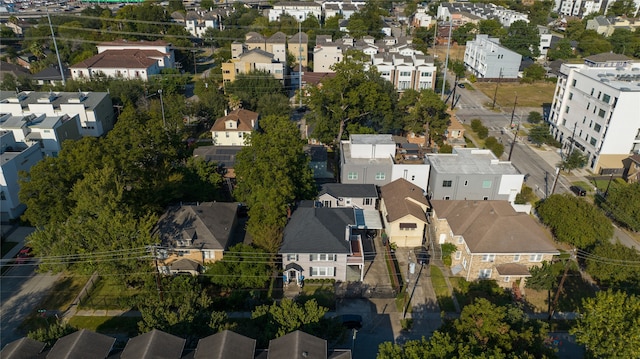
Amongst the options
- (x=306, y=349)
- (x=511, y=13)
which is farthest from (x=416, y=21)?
(x=306, y=349)

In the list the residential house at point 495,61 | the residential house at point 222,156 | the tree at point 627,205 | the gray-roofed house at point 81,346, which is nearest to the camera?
the gray-roofed house at point 81,346

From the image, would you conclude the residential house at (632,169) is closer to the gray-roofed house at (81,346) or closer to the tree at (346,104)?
the tree at (346,104)

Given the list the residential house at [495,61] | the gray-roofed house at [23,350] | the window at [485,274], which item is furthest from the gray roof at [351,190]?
the residential house at [495,61]

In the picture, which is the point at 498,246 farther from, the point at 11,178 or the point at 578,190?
the point at 11,178

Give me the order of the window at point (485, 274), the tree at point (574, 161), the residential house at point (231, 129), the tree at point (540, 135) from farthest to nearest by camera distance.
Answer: the tree at point (540, 135) < the residential house at point (231, 129) < the tree at point (574, 161) < the window at point (485, 274)

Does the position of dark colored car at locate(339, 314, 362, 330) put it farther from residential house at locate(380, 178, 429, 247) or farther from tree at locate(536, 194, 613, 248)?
tree at locate(536, 194, 613, 248)

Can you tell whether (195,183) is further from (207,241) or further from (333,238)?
(333,238)

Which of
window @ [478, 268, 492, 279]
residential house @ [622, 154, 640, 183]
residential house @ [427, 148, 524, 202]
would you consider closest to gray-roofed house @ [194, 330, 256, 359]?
window @ [478, 268, 492, 279]
